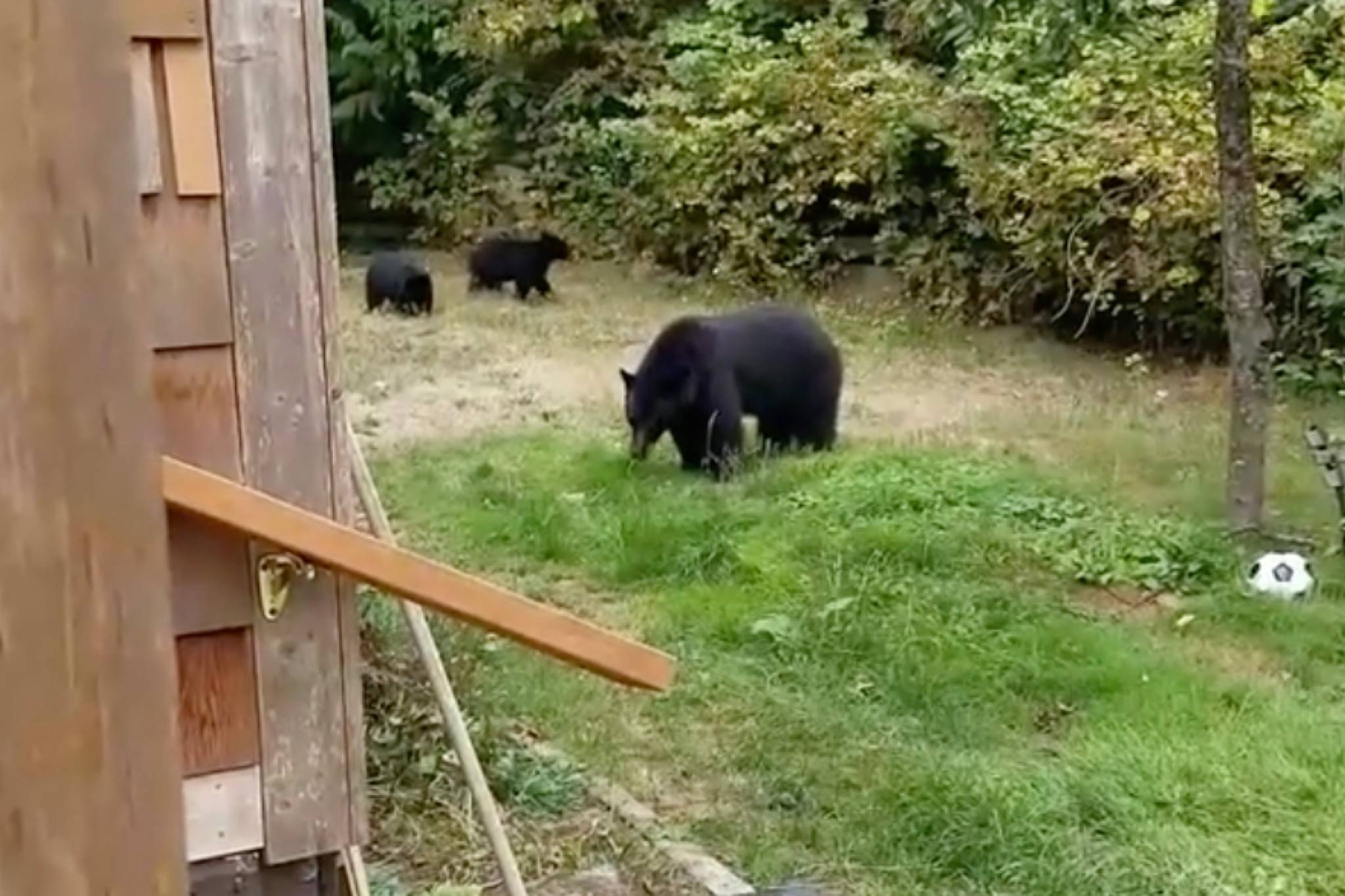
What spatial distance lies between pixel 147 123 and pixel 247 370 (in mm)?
327

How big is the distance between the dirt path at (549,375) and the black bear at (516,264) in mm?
129

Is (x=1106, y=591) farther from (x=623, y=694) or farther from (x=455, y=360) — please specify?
(x=455, y=360)

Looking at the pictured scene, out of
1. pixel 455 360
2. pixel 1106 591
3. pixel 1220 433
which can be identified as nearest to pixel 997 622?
pixel 1106 591

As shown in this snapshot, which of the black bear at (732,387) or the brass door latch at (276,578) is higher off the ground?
the brass door latch at (276,578)

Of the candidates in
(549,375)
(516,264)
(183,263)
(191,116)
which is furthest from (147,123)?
(516,264)

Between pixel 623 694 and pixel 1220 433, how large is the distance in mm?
4413

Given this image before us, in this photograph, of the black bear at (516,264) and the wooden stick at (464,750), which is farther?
the black bear at (516,264)

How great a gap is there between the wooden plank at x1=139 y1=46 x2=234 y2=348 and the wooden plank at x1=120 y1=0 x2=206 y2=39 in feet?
0.12

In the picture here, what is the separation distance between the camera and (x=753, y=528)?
6543 mm

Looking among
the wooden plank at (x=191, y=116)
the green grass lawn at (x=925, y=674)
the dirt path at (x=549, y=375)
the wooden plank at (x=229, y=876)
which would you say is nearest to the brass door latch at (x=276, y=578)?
the wooden plank at (x=229, y=876)

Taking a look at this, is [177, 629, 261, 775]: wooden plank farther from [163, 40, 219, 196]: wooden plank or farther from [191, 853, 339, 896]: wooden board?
[163, 40, 219, 196]: wooden plank

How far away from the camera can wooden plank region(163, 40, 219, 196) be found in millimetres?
2262

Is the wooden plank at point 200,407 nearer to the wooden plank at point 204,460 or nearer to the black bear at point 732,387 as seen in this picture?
the wooden plank at point 204,460

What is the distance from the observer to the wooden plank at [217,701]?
2.37m
